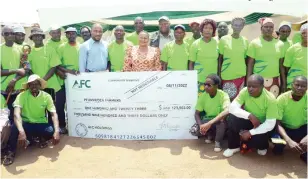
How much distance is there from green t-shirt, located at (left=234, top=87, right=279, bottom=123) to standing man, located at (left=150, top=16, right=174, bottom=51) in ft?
6.85

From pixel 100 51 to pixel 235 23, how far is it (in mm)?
2286

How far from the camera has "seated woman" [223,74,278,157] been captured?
4266mm

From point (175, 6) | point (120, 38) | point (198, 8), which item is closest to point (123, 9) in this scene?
point (175, 6)

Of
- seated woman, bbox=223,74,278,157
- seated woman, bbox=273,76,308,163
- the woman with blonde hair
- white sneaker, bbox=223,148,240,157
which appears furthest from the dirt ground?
the woman with blonde hair

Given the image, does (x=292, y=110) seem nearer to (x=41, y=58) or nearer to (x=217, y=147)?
Answer: (x=217, y=147)

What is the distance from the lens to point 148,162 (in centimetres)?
446

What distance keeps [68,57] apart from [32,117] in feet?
4.09

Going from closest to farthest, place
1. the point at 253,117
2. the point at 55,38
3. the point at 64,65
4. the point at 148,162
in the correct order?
the point at 253,117 < the point at 148,162 < the point at 64,65 < the point at 55,38

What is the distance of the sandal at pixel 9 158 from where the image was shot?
4.57 m

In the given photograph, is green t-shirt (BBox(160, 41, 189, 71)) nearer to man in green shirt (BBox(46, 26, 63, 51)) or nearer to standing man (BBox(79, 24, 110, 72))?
standing man (BBox(79, 24, 110, 72))

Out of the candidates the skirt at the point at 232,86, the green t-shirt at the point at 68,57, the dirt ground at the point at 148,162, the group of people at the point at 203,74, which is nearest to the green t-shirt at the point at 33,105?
the group of people at the point at 203,74

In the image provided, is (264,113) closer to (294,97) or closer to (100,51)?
(294,97)

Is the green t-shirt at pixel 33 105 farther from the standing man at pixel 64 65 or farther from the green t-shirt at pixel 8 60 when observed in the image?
the standing man at pixel 64 65

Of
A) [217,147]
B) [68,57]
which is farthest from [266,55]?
[68,57]
